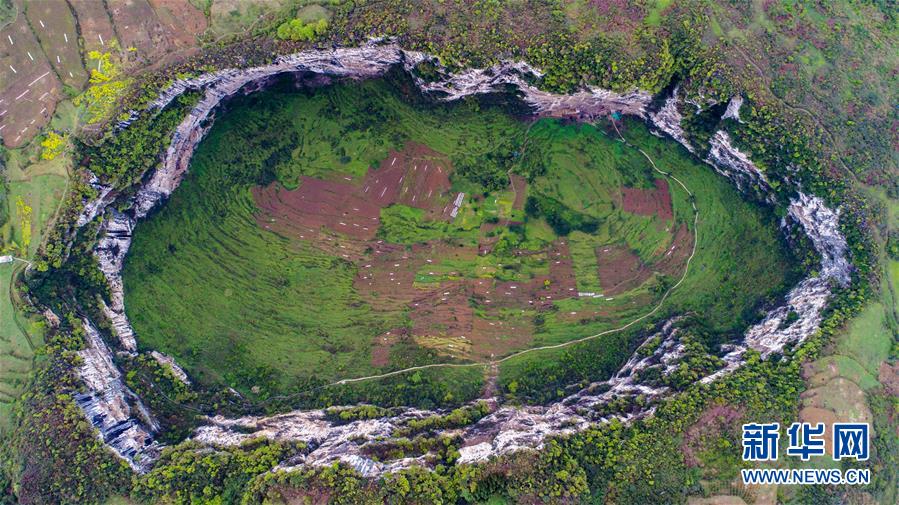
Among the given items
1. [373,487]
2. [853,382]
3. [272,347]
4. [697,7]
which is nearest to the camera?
[373,487]

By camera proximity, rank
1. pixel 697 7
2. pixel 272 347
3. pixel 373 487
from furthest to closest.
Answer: pixel 272 347 < pixel 697 7 < pixel 373 487

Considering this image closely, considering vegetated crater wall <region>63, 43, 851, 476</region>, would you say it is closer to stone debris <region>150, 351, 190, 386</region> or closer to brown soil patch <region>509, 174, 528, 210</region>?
stone debris <region>150, 351, 190, 386</region>

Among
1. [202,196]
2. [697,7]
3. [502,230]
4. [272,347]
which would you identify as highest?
[697,7]

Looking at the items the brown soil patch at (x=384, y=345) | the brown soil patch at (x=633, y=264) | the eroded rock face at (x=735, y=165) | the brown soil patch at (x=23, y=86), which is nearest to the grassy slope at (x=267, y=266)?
the brown soil patch at (x=384, y=345)

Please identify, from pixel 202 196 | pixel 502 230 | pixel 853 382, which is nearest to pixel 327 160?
pixel 202 196

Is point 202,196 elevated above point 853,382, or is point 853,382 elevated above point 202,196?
point 202,196

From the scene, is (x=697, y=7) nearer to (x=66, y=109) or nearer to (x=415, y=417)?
(x=415, y=417)

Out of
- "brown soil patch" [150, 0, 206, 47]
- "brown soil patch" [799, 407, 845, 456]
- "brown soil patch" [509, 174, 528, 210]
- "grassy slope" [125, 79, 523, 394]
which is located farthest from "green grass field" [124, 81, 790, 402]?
"brown soil patch" [799, 407, 845, 456]

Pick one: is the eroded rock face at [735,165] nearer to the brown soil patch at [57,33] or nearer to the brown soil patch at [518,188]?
the brown soil patch at [518,188]
